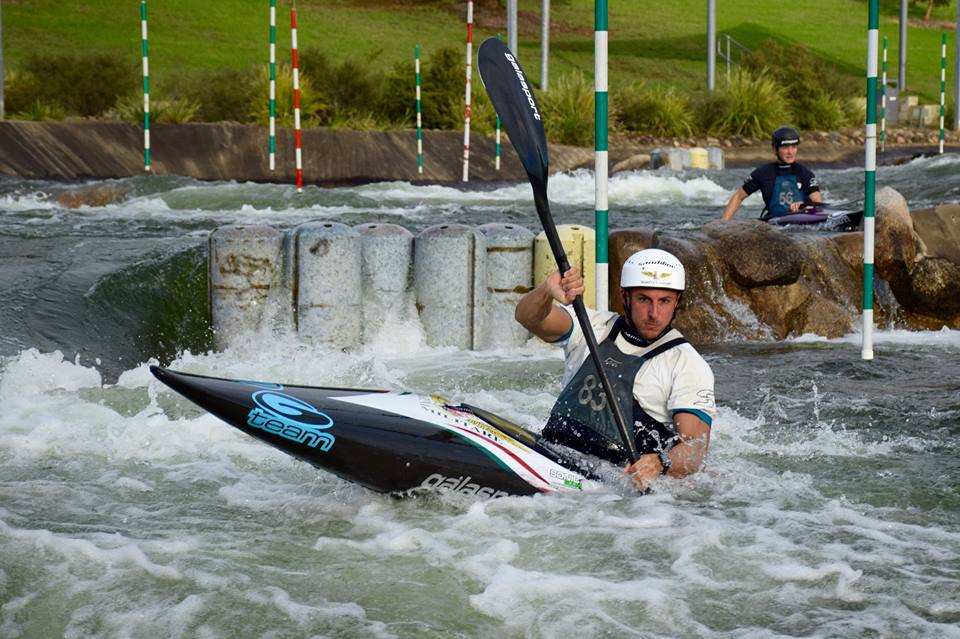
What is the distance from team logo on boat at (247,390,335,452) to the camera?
4.14m

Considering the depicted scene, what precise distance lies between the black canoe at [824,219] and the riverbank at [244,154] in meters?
7.13

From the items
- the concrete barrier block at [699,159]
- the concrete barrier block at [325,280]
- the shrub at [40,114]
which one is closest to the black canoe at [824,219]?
the concrete barrier block at [325,280]

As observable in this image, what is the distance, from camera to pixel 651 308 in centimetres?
436

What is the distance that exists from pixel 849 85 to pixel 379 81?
1192 cm

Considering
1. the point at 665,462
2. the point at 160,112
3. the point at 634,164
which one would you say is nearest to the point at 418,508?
the point at 665,462

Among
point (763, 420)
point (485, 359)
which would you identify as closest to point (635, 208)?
point (485, 359)

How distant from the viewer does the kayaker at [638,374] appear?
14.0 ft

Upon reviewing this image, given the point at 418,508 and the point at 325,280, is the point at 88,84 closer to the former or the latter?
the point at 325,280

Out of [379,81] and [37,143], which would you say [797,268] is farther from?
[379,81]

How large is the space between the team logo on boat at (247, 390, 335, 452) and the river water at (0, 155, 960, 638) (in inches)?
13.1

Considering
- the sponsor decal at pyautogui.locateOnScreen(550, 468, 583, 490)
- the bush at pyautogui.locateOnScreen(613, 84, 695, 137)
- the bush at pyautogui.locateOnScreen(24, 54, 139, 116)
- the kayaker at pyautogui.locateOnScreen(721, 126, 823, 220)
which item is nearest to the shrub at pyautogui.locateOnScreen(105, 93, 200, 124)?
the bush at pyautogui.locateOnScreen(24, 54, 139, 116)

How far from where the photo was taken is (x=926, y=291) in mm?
8555

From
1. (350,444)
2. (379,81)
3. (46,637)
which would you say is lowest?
(46,637)

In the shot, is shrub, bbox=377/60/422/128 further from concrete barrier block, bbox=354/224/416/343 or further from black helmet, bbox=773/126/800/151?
concrete barrier block, bbox=354/224/416/343
